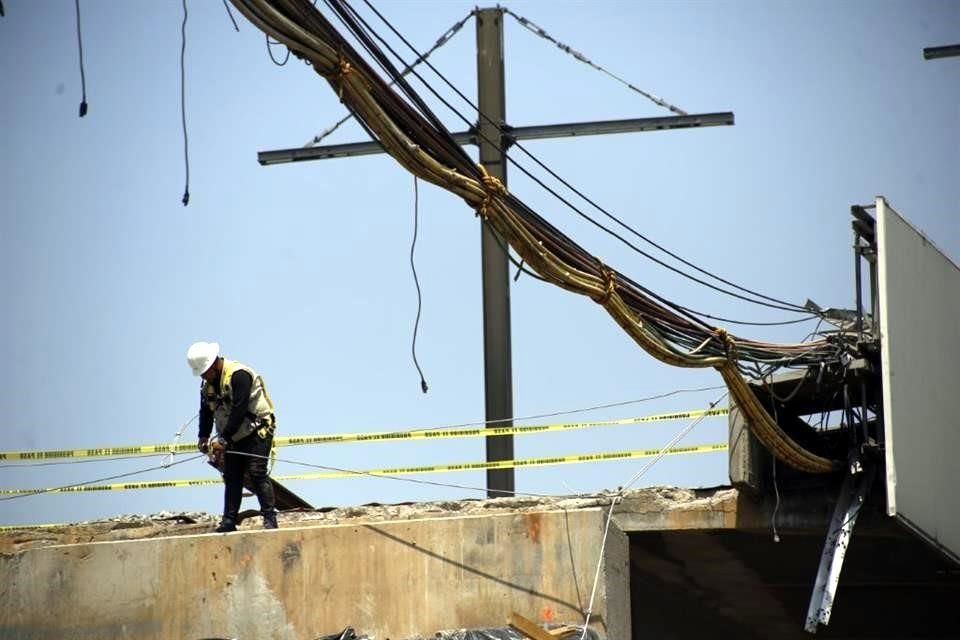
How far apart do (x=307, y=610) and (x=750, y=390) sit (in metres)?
3.80

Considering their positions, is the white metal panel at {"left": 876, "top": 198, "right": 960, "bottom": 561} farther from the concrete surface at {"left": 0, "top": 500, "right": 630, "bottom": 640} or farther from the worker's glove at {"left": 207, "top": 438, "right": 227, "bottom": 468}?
the worker's glove at {"left": 207, "top": 438, "right": 227, "bottom": 468}

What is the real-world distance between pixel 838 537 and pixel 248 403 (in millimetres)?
4841

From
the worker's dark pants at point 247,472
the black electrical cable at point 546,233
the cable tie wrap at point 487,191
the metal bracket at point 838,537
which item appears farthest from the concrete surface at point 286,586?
the cable tie wrap at point 487,191

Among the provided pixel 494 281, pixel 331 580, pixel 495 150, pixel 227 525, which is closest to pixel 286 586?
pixel 331 580

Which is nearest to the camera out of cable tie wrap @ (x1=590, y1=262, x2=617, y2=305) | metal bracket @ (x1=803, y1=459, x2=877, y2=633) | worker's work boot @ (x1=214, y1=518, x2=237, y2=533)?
cable tie wrap @ (x1=590, y1=262, x2=617, y2=305)

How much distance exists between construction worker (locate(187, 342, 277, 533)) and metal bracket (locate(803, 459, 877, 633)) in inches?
172

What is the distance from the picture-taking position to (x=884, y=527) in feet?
42.7

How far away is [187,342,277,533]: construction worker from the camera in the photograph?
12031mm

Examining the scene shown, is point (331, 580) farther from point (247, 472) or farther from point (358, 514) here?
point (358, 514)

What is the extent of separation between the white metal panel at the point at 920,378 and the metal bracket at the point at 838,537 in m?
0.49

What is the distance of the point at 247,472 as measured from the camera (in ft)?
41.0

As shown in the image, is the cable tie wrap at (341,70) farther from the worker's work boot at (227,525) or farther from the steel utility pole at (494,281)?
the steel utility pole at (494,281)

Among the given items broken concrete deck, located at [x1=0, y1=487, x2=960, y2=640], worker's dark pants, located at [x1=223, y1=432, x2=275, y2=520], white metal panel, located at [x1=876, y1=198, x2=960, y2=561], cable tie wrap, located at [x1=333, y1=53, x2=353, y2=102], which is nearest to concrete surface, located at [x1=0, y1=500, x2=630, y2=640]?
broken concrete deck, located at [x1=0, y1=487, x2=960, y2=640]

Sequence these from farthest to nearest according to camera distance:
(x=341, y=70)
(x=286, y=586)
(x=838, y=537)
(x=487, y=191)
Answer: (x=838, y=537) → (x=286, y=586) → (x=487, y=191) → (x=341, y=70)
